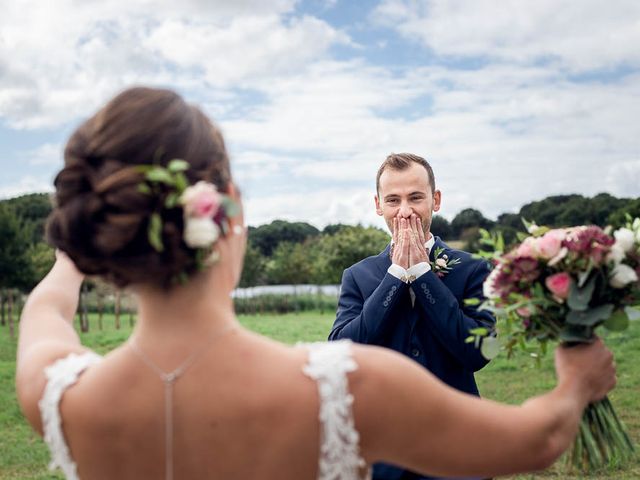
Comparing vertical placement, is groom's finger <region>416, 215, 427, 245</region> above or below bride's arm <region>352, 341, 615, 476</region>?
above

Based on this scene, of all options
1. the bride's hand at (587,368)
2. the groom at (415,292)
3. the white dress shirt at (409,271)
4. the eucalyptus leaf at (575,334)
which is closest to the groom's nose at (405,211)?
the groom at (415,292)

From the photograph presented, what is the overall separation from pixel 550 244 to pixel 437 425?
1141mm

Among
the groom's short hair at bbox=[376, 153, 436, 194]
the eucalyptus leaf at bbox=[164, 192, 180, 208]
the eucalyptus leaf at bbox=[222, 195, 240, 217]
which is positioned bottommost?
the eucalyptus leaf at bbox=[222, 195, 240, 217]

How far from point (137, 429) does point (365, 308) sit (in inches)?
98.9

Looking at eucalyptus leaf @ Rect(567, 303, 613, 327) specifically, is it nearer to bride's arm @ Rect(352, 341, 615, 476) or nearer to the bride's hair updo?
bride's arm @ Rect(352, 341, 615, 476)

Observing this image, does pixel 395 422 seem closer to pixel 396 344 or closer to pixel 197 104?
pixel 197 104

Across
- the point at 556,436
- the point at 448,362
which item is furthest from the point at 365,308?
the point at 556,436

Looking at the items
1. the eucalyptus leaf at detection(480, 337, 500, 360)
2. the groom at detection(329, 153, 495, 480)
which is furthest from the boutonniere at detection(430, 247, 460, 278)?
the eucalyptus leaf at detection(480, 337, 500, 360)

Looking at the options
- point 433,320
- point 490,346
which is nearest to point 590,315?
point 490,346

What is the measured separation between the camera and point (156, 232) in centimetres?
195

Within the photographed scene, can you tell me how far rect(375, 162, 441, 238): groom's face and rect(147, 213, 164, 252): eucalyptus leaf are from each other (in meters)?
2.98

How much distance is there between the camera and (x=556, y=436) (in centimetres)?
223

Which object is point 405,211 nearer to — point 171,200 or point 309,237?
point 171,200

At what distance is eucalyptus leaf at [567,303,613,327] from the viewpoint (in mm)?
2719
